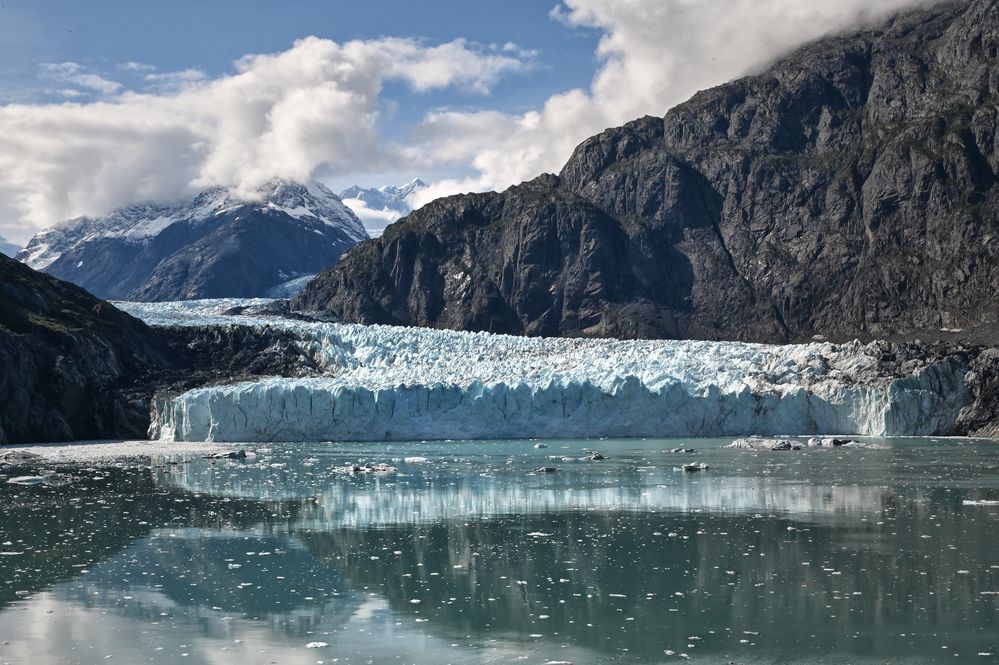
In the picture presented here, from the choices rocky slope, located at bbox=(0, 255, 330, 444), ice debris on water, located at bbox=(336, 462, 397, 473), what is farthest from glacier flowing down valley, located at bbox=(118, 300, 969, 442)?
ice debris on water, located at bbox=(336, 462, 397, 473)

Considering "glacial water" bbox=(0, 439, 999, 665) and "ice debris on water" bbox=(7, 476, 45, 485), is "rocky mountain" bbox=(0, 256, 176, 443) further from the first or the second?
"glacial water" bbox=(0, 439, 999, 665)

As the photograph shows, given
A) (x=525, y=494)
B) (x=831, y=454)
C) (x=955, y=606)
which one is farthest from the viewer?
(x=831, y=454)

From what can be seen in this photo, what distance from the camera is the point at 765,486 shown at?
98.7 ft

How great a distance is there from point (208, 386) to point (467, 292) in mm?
88451

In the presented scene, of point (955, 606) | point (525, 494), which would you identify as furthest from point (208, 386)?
point (955, 606)

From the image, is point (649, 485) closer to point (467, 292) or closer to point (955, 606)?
point (955, 606)

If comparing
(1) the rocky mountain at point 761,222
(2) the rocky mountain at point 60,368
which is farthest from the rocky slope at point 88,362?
(1) the rocky mountain at point 761,222

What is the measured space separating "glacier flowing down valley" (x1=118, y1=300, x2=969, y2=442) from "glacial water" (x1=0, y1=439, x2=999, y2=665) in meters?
19.5

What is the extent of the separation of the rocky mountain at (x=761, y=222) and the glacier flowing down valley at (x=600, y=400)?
59.7 meters

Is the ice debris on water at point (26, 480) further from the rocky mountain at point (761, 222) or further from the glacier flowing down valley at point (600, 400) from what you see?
the rocky mountain at point (761, 222)

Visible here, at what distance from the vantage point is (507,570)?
60.1 ft

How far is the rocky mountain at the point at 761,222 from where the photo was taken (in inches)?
4660

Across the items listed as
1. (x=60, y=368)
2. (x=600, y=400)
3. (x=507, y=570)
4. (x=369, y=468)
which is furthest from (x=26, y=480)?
(x=600, y=400)

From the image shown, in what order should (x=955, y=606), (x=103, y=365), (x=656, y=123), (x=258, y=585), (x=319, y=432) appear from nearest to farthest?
(x=955, y=606) < (x=258, y=585) < (x=319, y=432) < (x=103, y=365) < (x=656, y=123)
